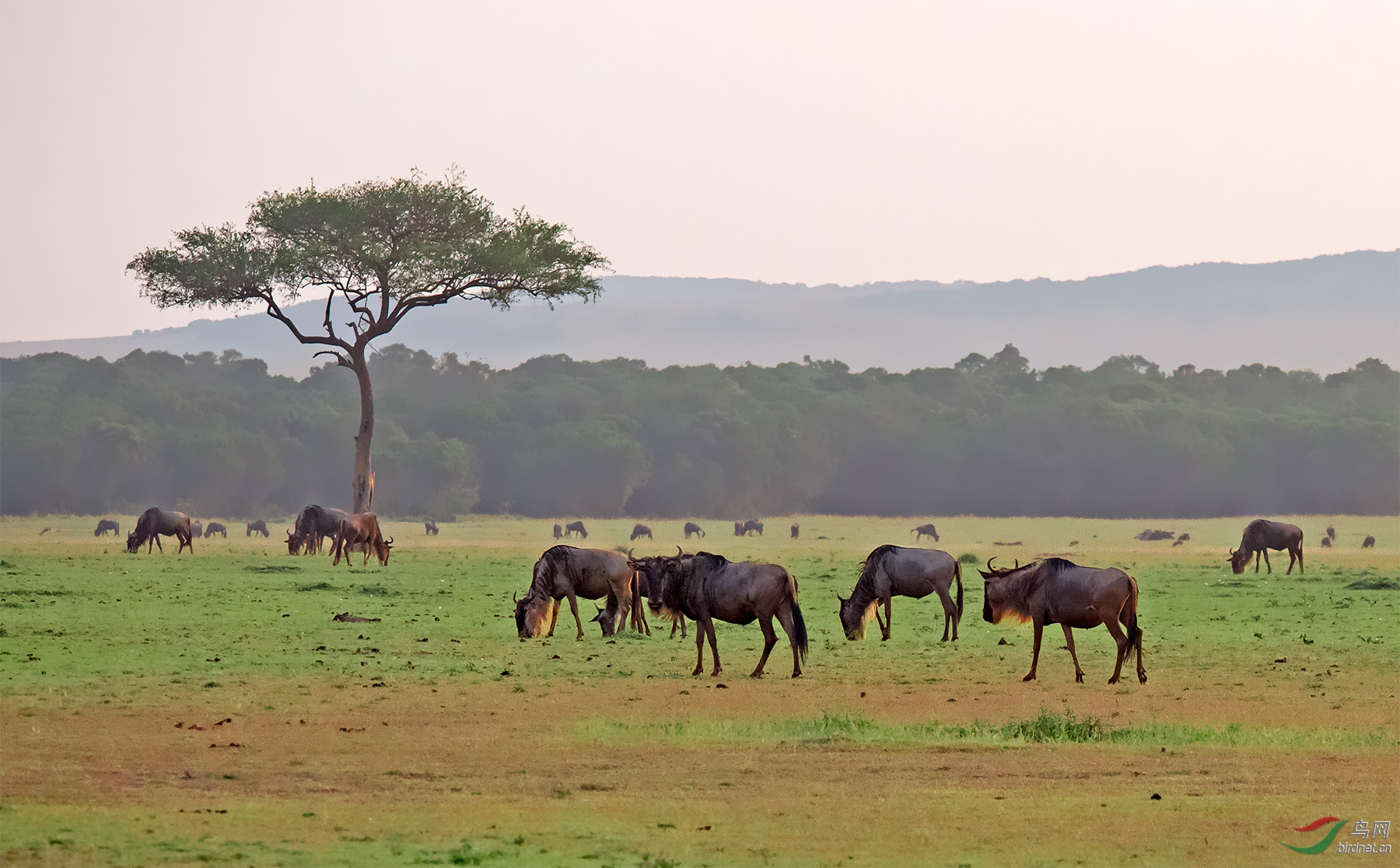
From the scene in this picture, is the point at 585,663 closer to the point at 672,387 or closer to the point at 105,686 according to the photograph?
the point at 105,686

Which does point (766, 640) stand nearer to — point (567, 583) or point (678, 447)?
point (567, 583)

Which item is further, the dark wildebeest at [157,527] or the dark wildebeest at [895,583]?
the dark wildebeest at [157,527]

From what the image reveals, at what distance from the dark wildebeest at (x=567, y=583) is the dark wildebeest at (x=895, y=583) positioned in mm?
3431

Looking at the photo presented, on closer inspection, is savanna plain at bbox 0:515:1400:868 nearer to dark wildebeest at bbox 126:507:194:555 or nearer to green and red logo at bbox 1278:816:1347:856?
green and red logo at bbox 1278:816:1347:856

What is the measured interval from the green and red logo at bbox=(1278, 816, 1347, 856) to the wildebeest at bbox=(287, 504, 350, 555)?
35104 millimetres

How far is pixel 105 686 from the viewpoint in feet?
61.9

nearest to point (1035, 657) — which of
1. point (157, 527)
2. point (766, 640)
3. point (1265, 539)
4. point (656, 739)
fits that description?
point (766, 640)

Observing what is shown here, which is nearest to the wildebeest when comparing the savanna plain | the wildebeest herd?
the savanna plain

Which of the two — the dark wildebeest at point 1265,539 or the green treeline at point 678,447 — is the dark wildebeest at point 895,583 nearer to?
the dark wildebeest at point 1265,539

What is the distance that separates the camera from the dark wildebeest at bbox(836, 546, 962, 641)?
25094mm

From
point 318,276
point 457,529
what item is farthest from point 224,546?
point 457,529

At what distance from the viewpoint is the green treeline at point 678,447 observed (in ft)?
321

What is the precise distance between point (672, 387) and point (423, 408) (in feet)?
66.1

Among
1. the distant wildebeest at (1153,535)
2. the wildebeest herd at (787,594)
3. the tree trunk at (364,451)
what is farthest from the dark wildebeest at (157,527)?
the distant wildebeest at (1153,535)
